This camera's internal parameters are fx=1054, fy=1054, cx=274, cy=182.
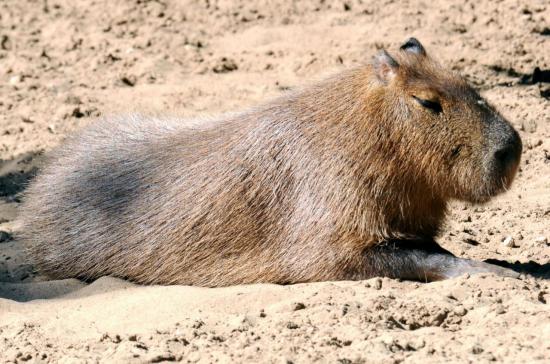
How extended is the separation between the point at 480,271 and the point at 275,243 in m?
1.02

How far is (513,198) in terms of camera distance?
20.4ft

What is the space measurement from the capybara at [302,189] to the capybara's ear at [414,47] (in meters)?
0.01

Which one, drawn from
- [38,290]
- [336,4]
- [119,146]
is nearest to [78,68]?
[336,4]

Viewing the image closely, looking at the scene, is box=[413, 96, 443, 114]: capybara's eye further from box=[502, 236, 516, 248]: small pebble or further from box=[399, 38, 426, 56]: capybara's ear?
box=[502, 236, 516, 248]: small pebble

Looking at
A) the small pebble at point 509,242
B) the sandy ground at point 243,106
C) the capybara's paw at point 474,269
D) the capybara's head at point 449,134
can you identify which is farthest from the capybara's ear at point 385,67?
the small pebble at point 509,242

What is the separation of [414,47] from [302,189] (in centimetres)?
95

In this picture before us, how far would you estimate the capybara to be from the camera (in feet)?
16.5

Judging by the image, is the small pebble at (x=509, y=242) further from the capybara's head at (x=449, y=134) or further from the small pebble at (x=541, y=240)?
the capybara's head at (x=449, y=134)

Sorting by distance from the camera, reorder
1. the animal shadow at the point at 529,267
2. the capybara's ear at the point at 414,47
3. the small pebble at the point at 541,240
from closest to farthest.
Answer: the animal shadow at the point at 529,267 < the capybara's ear at the point at 414,47 < the small pebble at the point at 541,240

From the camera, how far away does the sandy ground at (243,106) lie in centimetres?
415

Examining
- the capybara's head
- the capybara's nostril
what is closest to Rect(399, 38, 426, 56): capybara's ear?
the capybara's head

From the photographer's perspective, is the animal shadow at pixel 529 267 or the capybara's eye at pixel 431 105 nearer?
the animal shadow at pixel 529 267

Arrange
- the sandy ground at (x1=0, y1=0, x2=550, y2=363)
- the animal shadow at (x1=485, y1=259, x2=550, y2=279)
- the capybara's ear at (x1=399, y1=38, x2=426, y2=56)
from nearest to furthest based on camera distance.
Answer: the sandy ground at (x1=0, y1=0, x2=550, y2=363), the animal shadow at (x1=485, y1=259, x2=550, y2=279), the capybara's ear at (x1=399, y1=38, x2=426, y2=56)

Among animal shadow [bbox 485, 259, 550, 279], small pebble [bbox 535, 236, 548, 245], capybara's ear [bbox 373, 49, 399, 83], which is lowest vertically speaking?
small pebble [bbox 535, 236, 548, 245]
